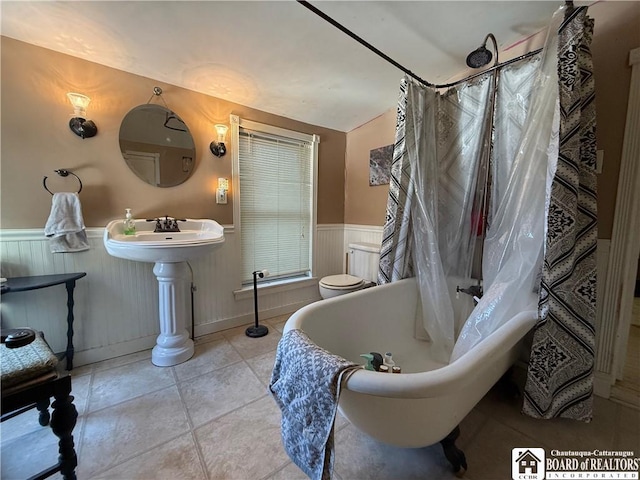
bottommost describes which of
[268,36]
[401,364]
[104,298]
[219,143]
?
[401,364]

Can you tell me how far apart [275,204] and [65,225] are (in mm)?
1456

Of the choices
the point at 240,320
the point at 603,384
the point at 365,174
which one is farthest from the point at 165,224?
the point at 603,384

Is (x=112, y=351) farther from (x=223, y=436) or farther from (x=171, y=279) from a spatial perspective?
(x=223, y=436)

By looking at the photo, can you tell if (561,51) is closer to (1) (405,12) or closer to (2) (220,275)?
(1) (405,12)

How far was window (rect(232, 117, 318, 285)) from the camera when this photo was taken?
2.23 m

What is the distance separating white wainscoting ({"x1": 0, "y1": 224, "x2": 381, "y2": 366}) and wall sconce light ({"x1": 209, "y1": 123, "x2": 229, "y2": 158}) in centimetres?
65

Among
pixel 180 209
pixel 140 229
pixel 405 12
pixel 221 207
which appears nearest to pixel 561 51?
pixel 405 12

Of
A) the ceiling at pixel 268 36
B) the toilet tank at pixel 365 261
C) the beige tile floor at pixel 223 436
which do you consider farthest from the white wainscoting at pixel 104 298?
the ceiling at pixel 268 36

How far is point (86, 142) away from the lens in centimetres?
159

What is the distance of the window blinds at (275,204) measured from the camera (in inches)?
89.2

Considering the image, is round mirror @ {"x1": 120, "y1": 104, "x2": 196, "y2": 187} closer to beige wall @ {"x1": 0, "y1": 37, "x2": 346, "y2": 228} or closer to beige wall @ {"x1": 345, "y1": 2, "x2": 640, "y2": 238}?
beige wall @ {"x1": 0, "y1": 37, "x2": 346, "y2": 228}

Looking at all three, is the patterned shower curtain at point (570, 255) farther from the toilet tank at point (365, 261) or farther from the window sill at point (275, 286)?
the window sill at point (275, 286)

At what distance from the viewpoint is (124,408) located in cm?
134

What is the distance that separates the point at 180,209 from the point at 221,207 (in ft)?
1.01
